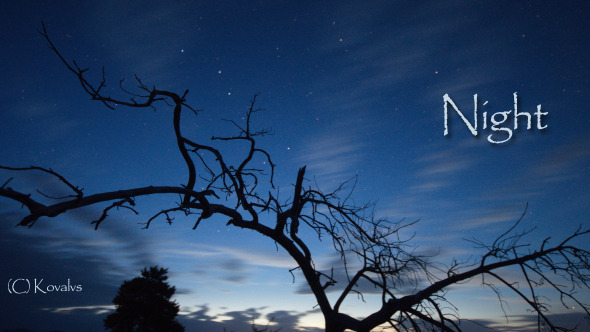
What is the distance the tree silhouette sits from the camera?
34453 millimetres

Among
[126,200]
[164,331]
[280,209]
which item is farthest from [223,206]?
[164,331]

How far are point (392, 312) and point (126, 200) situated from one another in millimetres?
4422

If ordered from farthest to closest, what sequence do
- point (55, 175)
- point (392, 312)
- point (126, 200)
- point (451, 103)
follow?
point (451, 103)
point (392, 312)
point (126, 200)
point (55, 175)

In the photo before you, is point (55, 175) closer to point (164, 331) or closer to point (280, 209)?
point (280, 209)

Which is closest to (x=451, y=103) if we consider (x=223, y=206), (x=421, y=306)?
(x=421, y=306)

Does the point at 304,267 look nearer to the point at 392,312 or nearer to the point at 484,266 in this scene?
the point at 392,312

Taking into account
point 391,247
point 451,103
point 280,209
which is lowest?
point 391,247

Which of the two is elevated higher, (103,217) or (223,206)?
(223,206)

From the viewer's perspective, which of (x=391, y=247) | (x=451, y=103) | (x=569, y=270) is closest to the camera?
(x=569, y=270)

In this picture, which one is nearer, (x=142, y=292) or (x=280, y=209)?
(x=280, y=209)

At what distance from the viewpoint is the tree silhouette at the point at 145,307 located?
1356 inches

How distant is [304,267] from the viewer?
6359mm

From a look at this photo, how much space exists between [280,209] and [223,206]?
1150 mm

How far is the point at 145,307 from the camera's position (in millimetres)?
35344
